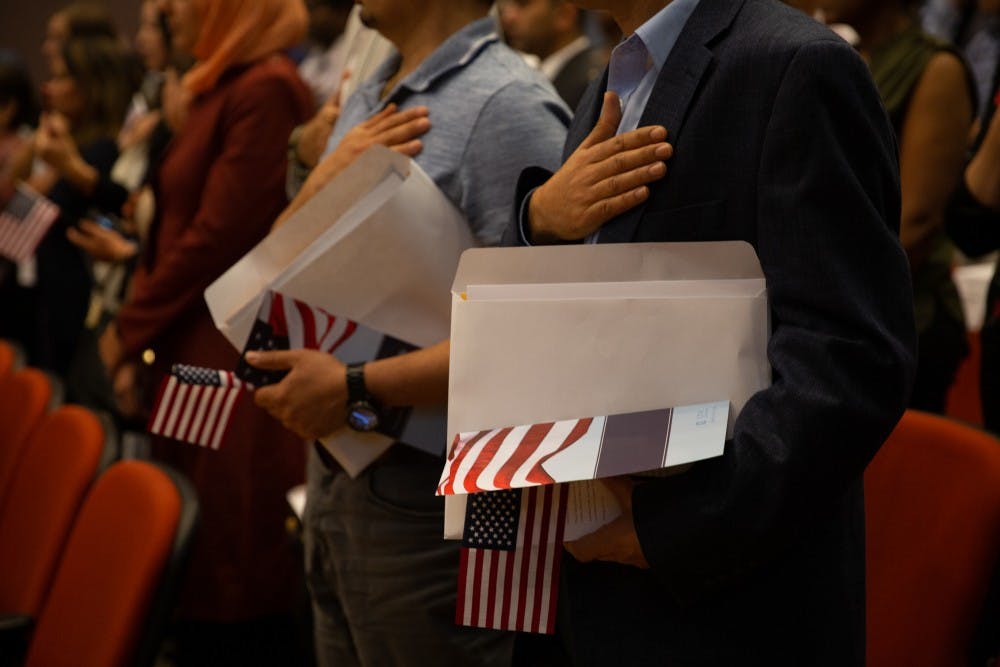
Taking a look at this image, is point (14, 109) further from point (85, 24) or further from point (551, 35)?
point (551, 35)

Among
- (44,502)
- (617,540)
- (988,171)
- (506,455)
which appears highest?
(506,455)

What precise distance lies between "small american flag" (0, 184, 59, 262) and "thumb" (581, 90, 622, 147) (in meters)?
3.07

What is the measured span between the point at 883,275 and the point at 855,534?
0.86ft

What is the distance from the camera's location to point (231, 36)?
8.96 feet

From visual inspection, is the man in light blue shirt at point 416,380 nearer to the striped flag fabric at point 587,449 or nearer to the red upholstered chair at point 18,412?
the striped flag fabric at point 587,449

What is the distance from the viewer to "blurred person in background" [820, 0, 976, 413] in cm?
227

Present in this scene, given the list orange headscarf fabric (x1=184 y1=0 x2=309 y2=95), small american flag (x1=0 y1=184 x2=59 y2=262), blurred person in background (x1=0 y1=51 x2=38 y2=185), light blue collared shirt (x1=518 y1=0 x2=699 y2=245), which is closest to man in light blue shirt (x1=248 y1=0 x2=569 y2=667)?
light blue collared shirt (x1=518 y1=0 x2=699 y2=245)

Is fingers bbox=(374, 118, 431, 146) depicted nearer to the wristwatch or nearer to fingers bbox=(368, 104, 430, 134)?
fingers bbox=(368, 104, 430, 134)

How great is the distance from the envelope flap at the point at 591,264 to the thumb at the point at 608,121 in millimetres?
170

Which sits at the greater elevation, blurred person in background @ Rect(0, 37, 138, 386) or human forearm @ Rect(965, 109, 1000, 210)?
human forearm @ Rect(965, 109, 1000, 210)

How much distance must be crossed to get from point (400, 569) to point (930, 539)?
0.74m

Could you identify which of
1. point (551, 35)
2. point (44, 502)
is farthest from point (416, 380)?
point (551, 35)

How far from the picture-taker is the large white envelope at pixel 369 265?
1.60 m

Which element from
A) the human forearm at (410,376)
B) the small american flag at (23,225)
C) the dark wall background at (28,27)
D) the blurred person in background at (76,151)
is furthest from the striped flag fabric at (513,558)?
the dark wall background at (28,27)
